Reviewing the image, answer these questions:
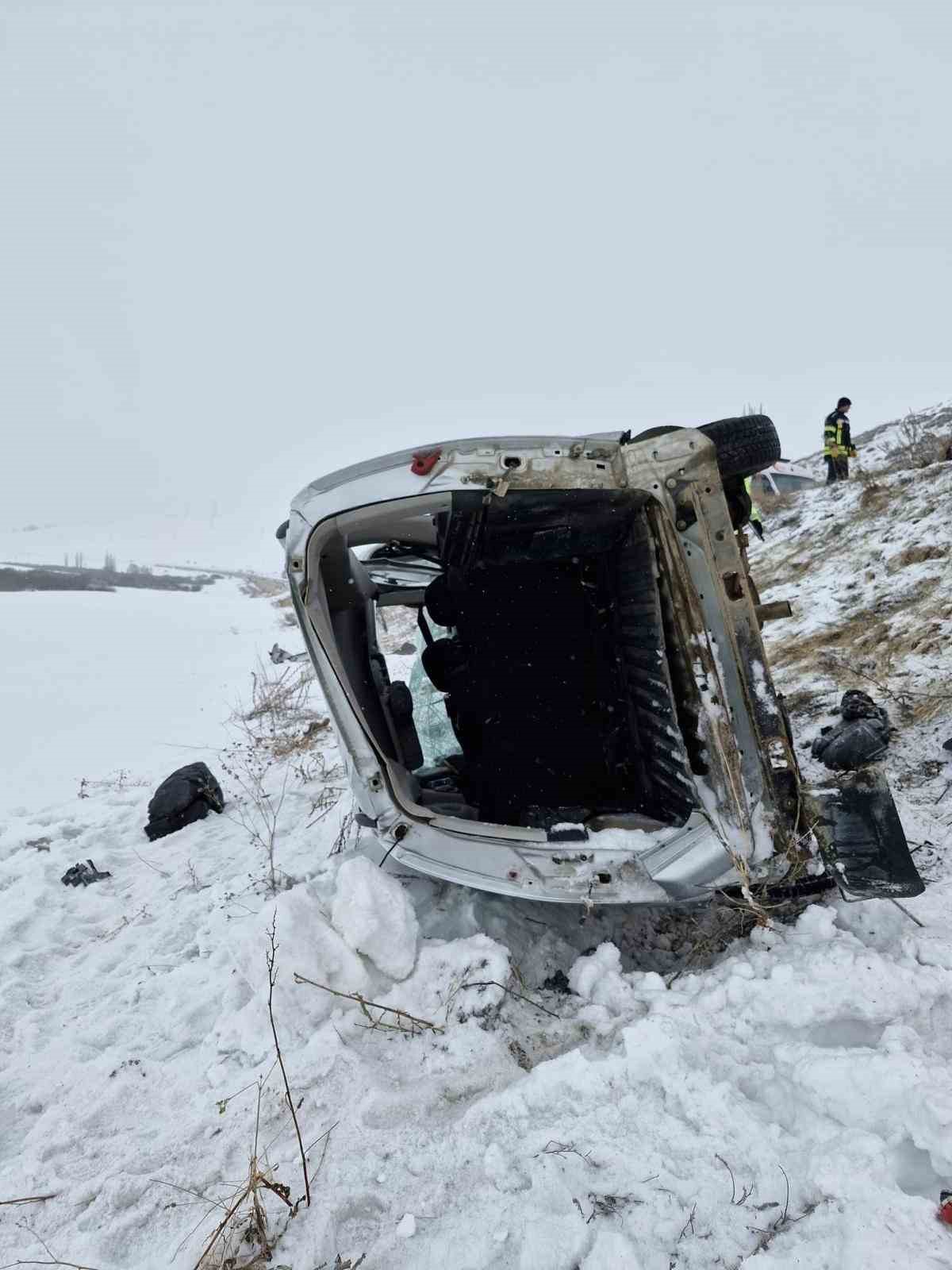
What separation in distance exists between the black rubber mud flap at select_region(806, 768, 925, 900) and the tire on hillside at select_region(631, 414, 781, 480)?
1094 millimetres

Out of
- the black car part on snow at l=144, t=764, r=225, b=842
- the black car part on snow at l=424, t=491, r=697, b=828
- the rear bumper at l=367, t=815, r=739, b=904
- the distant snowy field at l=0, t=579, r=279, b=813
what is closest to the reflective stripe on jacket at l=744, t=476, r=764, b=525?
the black car part on snow at l=424, t=491, r=697, b=828

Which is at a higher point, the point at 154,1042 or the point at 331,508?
the point at 331,508

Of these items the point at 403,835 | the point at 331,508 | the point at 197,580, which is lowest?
the point at 197,580

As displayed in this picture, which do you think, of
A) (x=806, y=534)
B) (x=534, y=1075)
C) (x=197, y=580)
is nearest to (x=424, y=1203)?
(x=534, y=1075)

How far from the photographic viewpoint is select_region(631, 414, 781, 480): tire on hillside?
2.17 meters

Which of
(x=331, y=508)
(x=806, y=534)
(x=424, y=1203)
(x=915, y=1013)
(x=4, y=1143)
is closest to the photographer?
(x=424, y=1203)

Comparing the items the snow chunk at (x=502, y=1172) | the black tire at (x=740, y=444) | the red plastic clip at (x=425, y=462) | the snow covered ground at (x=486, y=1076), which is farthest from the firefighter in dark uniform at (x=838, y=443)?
the snow chunk at (x=502, y=1172)

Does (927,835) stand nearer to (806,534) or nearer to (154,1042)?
(154,1042)

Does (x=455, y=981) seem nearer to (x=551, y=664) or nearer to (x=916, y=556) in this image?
(x=551, y=664)

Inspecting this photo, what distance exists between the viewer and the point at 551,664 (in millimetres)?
3383

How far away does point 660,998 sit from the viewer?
197cm

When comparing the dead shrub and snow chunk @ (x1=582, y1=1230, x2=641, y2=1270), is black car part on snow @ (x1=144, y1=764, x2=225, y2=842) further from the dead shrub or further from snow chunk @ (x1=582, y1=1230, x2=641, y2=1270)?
the dead shrub

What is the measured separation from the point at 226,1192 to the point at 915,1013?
1.76 meters

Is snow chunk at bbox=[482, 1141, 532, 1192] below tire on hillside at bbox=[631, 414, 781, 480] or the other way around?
below
